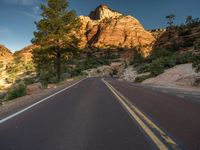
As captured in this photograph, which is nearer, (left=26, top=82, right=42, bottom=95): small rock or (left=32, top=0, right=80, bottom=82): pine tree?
(left=26, top=82, right=42, bottom=95): small rock

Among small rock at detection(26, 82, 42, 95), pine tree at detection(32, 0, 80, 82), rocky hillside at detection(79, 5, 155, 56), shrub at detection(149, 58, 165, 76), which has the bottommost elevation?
small rock at detection(26, 82, 42, 95)

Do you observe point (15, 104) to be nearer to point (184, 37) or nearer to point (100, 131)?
point (100, 131)

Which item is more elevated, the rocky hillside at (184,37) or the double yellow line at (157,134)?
the rocky hillside at (184,37)

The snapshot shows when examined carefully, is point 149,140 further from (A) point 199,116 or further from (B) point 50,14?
(B) point 50,14

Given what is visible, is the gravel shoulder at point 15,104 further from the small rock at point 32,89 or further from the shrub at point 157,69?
the shrub at point 157,69

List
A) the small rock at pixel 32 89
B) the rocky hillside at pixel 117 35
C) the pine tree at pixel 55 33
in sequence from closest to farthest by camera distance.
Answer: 1. the small rock at pixel 32 89
2. the pine tree at pixel 55 33
3. the rocky hillside at pixel 117 35

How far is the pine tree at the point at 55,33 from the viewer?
30.1 m

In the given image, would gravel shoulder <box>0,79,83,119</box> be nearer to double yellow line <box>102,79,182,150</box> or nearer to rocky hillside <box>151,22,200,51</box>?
double yellow line <box>102,79,182,150</box>

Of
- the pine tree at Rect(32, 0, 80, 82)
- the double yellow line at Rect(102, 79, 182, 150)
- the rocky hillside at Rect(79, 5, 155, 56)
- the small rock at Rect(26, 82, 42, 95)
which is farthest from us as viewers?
the rocky hillside at Rect(79, 5, 155, 56)

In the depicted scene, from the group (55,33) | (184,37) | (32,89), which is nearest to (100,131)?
(32,89)

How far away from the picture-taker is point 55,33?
102 feet

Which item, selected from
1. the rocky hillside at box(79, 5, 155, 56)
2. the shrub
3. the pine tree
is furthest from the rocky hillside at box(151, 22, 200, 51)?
the pine tree

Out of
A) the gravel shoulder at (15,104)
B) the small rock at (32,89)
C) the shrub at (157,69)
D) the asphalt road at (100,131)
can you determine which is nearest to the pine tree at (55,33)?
the small rock at (32,89)

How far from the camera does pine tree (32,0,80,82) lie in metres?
30.1
